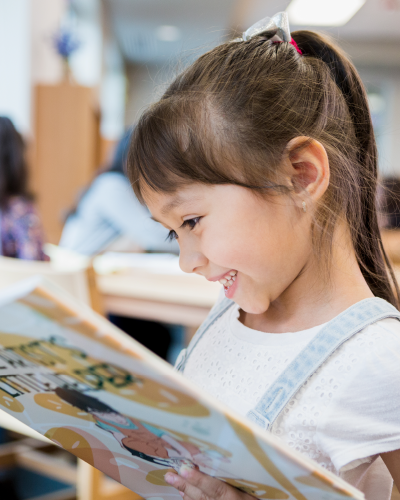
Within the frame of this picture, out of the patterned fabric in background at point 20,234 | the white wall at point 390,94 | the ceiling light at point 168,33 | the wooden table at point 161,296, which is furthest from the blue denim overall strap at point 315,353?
the white wall at point 390,94

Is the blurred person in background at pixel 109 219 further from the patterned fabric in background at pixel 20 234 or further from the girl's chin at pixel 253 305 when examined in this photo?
the girl's chin at pixel 253 305

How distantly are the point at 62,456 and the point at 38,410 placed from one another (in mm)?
1491

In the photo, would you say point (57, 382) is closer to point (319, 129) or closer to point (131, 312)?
point (319, 129)

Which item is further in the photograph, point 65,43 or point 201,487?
point 65,43

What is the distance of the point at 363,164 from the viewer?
1.90 feet

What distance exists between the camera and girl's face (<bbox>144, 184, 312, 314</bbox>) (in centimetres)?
51

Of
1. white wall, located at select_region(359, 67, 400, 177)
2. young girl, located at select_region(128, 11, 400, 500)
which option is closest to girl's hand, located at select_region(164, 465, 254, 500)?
young girl, located at select_region(128, 11, 400, 500)

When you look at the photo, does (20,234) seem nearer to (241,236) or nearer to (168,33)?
(241,236)

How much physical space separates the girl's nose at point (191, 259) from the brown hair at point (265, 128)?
75 millimetres

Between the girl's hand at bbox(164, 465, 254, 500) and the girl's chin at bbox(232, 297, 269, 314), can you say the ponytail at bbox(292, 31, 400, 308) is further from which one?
the girl's hand at bbox(164, 465, 254, 500)

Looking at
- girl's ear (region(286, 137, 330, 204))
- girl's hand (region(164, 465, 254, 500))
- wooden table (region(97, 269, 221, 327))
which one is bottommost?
wooden table (region(97, 269, 221, 327))

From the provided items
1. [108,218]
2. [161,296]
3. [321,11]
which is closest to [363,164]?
[161,296]

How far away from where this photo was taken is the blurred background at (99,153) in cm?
124

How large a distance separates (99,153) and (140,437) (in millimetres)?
4200
